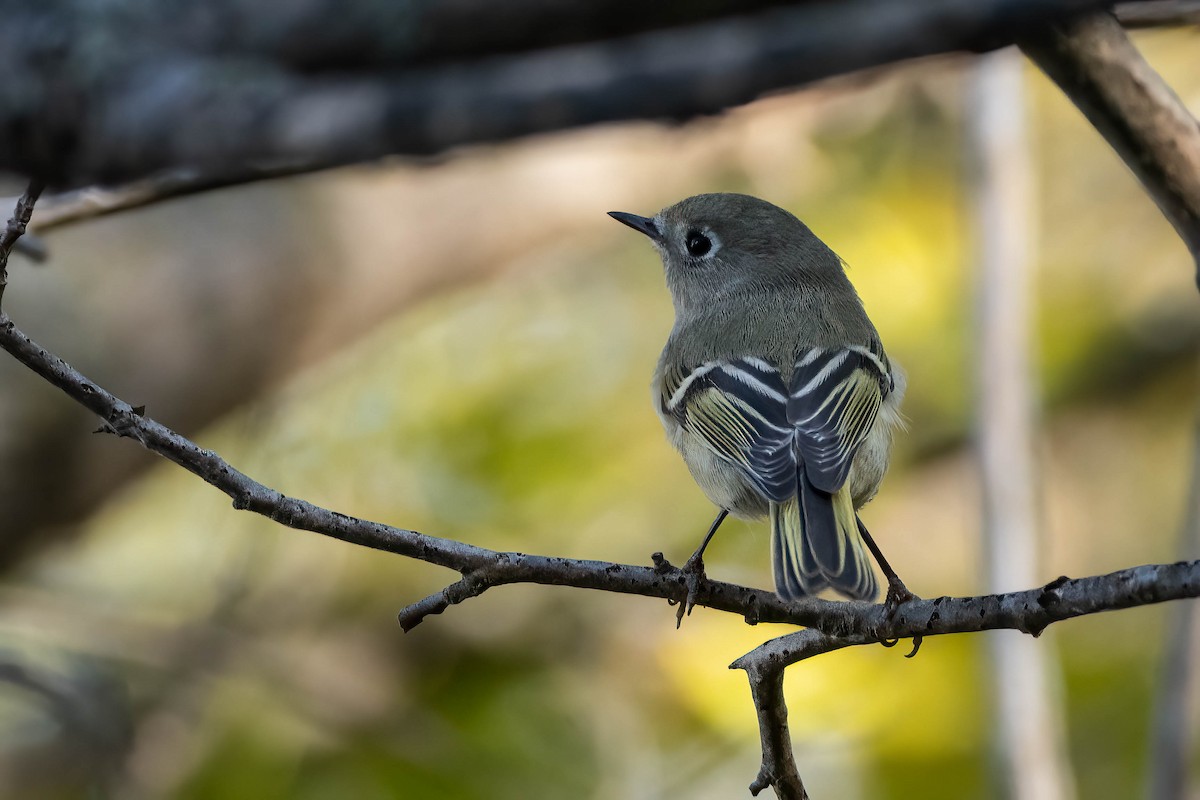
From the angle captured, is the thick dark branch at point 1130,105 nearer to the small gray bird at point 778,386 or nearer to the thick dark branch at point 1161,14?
the thick dark branch at point 1161,14

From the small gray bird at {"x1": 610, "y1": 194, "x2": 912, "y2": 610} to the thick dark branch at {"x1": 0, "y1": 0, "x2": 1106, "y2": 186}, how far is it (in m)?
1.18

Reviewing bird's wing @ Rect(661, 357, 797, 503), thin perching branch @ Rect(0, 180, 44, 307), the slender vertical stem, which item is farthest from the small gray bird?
thin perching branch @ Rect(0, 180, 44, 307)

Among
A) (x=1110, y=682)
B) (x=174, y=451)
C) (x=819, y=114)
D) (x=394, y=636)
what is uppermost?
(x=819, y=114)

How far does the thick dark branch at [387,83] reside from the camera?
0.54m

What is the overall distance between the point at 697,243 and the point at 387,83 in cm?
258

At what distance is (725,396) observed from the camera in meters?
2.40

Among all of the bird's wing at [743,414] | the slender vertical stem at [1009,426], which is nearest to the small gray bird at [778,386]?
the bird's wing at [743,414]

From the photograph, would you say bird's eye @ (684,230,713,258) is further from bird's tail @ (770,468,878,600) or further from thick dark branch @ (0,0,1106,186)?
thick dark branch @ (0,0,1106,186)

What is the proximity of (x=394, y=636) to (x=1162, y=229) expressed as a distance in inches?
115

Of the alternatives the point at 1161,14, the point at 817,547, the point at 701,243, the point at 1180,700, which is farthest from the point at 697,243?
the point at 1161,14

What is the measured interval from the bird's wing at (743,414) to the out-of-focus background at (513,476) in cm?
121

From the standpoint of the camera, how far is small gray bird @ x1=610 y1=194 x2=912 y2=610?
199cm

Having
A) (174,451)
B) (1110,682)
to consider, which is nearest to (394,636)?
(1110,682)

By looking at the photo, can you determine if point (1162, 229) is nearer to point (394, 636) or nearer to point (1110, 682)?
point (1110, 682)
